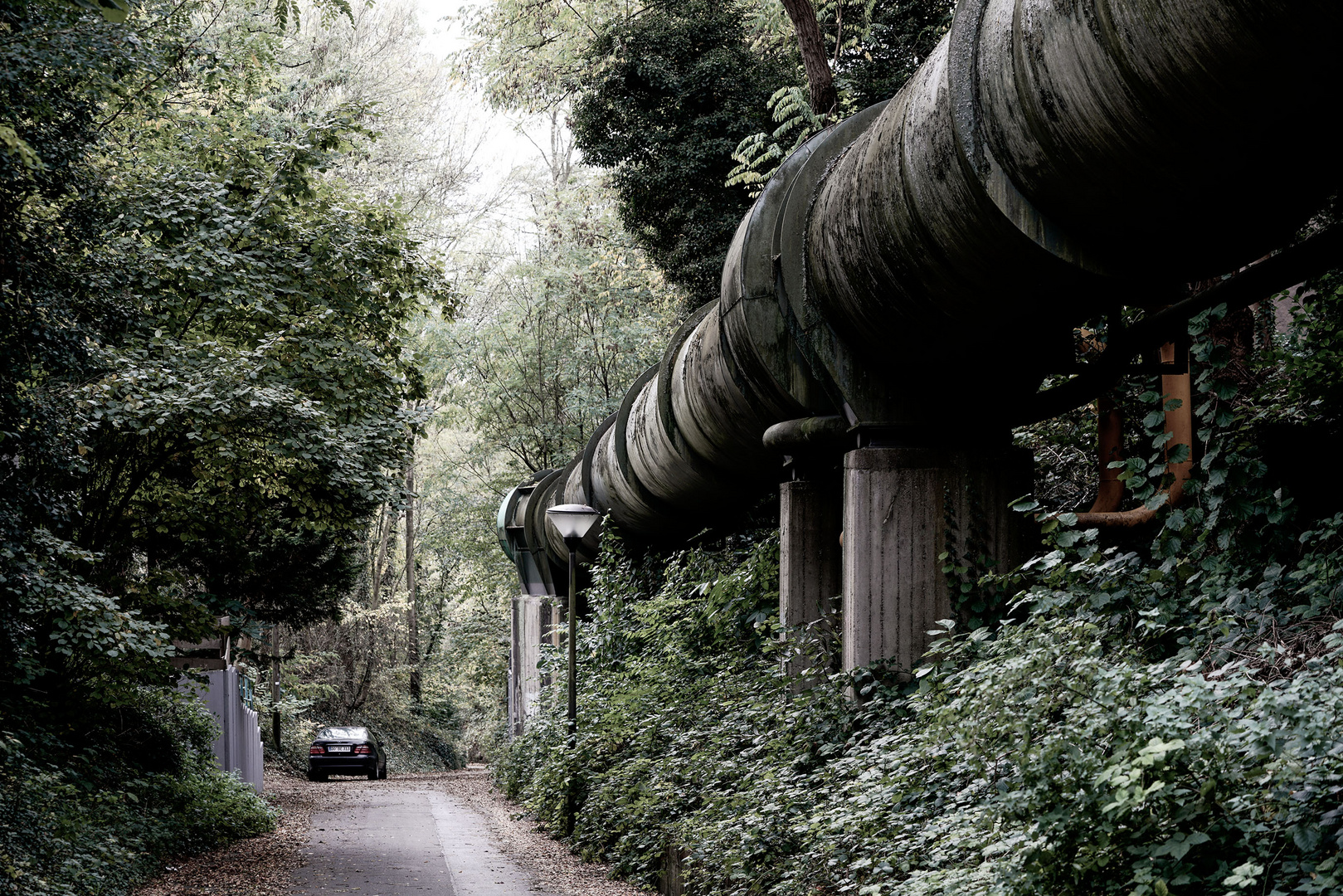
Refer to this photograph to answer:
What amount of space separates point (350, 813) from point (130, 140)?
10.6m

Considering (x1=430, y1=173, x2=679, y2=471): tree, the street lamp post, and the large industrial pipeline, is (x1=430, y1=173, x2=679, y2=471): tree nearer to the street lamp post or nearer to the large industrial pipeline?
the street lamp post

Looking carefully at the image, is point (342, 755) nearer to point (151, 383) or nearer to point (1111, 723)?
point (151, 383)

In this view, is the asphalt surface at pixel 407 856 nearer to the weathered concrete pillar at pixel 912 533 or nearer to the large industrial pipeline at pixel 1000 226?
the weathered concrete pillar at pixel 912 533

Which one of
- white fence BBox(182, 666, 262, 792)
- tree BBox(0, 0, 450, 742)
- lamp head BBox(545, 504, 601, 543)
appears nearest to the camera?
tree BBox(0, 0, 450, 742)

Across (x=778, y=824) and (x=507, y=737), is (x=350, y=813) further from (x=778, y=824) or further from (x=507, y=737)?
(x=778, y=824)

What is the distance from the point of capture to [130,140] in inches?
505

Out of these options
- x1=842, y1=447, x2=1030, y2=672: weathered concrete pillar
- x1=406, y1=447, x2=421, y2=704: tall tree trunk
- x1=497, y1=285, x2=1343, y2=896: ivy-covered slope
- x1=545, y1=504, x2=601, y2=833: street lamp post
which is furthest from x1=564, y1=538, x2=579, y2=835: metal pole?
x1=406, y1=447, x2=421, y2=704: tall tree trunk

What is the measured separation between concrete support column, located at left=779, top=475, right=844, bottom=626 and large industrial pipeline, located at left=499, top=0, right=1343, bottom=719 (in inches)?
3.0

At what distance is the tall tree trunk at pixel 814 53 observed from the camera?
12688 mm

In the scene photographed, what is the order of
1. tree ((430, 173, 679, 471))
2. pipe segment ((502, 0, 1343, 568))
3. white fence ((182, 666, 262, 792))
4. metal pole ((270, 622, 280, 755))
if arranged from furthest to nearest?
metal pole ((270, 622, 280, 755)) → tree ((430, 173, 679, 471)) → white fence ((182, 666, 262, 792)) → pipe segment ((502, 0, 1343, 568))

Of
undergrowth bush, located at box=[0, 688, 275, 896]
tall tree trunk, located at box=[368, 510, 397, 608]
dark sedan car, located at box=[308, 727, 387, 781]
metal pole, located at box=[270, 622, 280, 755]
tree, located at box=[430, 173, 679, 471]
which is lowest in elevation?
dark sedan car, located at box=[308, 727, 387, 781]

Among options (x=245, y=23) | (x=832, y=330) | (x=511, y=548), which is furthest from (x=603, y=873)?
(x=511, y=548)

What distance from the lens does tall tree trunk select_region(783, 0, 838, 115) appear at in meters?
12.7

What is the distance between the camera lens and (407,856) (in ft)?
39.5
